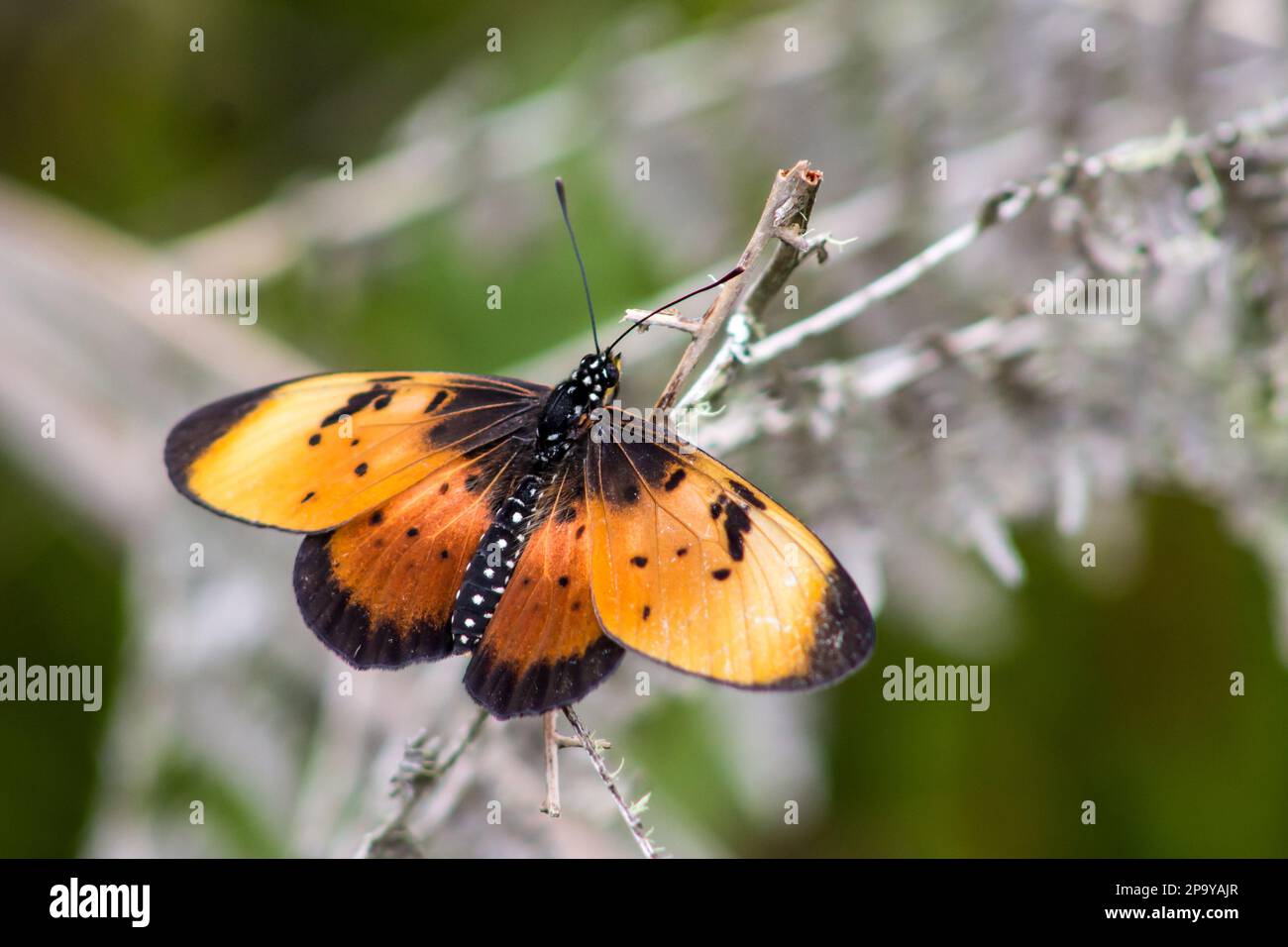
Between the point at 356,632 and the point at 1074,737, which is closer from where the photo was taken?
the point at 356,632

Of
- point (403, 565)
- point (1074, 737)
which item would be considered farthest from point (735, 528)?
point (1074, 737)

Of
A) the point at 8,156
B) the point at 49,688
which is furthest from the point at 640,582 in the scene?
the point at 8,156

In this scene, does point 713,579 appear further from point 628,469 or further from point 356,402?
point 356,402

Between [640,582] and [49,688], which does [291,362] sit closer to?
[49,688]

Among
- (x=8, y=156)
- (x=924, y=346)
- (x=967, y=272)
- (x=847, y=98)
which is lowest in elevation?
(x=924, y=346)

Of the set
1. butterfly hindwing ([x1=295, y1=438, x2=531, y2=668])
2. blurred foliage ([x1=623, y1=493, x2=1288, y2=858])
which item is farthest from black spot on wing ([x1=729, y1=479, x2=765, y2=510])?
blurred foliage ([x1=623, y1=493, x2=1288, y2=858])
